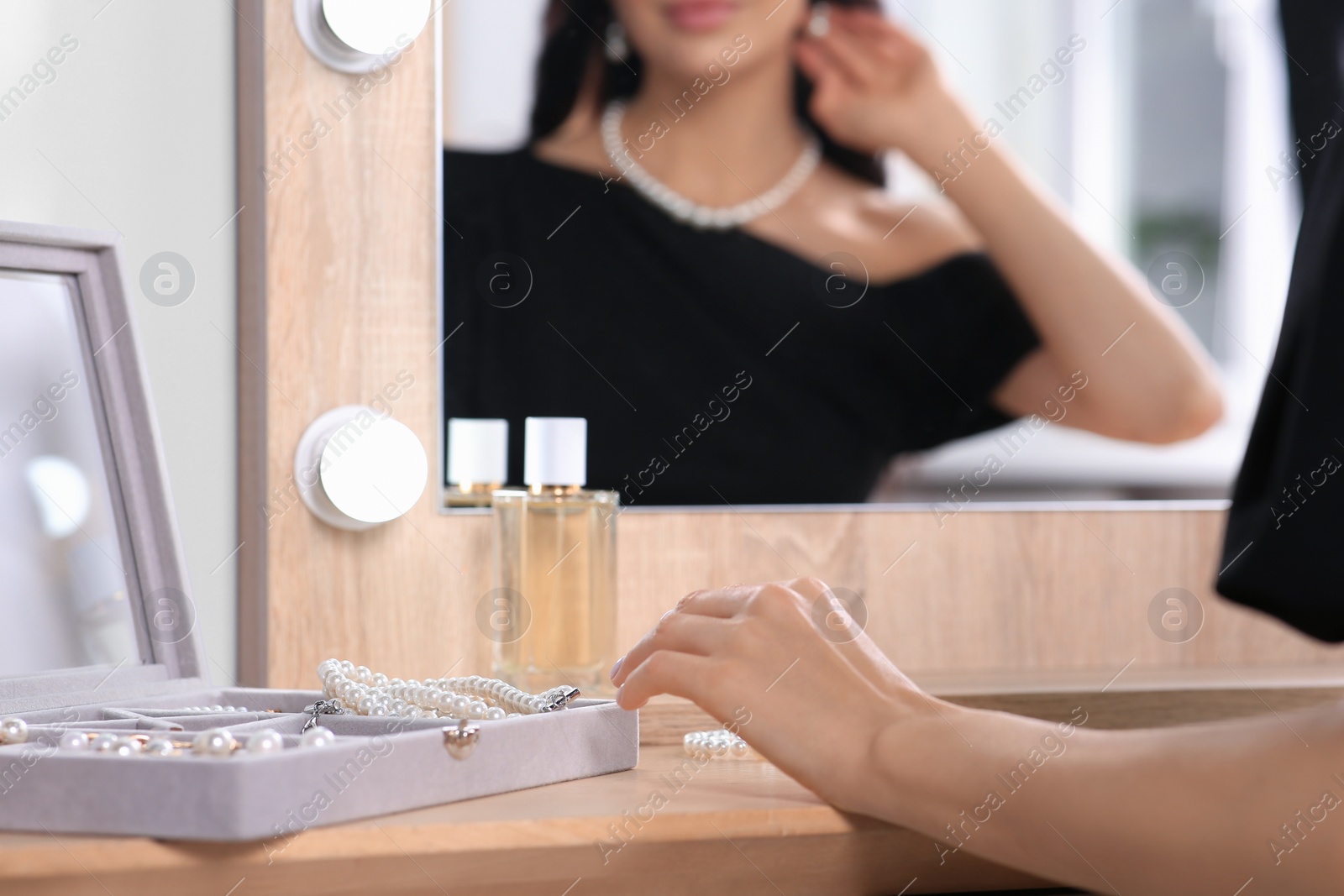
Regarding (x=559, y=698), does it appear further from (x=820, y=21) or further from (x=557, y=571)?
(x=820, y=21)

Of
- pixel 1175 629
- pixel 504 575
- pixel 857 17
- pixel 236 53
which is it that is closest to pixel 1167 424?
pixel 1175 629

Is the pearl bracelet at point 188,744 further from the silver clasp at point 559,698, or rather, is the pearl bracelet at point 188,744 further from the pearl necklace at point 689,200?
the pearl necklace at point 689,200

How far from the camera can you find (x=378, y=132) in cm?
71

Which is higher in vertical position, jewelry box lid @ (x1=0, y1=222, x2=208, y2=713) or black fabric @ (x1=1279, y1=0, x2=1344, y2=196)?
black fabric @ (x1=1279, y1=0, x2=1344, y2=196)

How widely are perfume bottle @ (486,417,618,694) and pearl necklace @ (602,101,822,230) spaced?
16 centimetres

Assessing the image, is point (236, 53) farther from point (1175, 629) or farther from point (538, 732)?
point (1175, 629)

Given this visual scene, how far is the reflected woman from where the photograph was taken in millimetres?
739

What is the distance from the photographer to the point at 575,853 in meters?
0.43

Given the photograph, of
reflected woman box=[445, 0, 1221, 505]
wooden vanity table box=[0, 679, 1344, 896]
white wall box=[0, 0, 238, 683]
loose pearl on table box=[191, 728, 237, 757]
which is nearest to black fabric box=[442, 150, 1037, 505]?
reflected woman box=[445, 0, 1221, 505]

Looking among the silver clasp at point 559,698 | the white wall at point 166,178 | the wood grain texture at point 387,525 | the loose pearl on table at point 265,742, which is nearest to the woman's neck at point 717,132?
the wood grain texture at point 387,525

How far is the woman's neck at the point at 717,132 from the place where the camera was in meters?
0.75

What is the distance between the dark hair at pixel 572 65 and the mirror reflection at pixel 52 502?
11.3 inches

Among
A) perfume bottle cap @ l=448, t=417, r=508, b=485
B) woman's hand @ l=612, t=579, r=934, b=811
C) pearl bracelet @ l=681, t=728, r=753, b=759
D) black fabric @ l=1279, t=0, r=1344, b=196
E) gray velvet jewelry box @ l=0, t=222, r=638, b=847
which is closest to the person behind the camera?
gray velvet jewelry box @ l=0, t=222, r=638, b=847

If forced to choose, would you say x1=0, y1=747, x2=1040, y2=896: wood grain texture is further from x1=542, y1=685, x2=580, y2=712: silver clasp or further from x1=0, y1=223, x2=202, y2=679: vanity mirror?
x1=0, y1=223, x2=202, y2=679: vanity mirror
